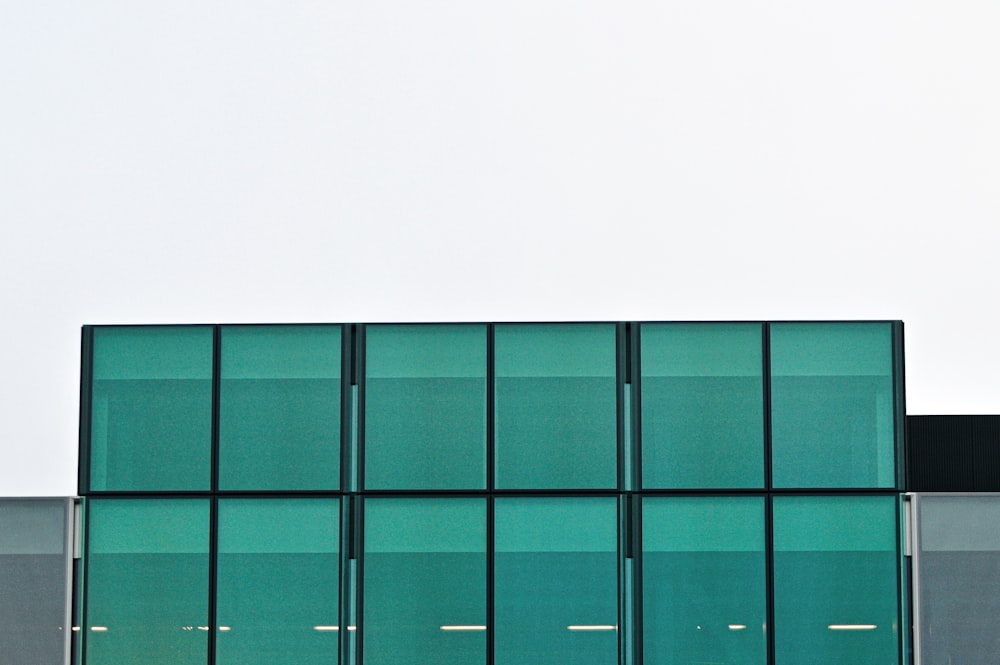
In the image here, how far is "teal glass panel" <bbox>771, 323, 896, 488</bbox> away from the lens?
2527 centimetres

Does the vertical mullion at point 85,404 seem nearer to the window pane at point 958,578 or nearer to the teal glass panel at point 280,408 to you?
the teal glass panel at point 280,408

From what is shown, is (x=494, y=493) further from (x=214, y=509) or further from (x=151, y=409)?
(x=151, y=409)

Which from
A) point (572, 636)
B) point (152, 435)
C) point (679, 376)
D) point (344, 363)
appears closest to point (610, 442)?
point (679, 376)

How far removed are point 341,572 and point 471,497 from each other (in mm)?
2838

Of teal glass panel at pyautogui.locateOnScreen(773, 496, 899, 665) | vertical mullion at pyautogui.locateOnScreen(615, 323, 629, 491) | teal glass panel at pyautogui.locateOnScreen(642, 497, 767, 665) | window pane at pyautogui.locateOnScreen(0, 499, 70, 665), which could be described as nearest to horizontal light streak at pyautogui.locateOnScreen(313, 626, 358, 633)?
window pane at pyautogui.locateOnScreen(0, 499, 70, 665)

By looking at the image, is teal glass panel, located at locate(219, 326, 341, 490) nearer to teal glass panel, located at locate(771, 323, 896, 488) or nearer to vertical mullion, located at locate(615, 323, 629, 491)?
vertical mullion, located at locate(615, 323, 629, 491)

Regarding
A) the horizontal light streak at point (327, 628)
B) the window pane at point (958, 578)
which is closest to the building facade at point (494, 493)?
the horizontal light streak at point (327, 628)

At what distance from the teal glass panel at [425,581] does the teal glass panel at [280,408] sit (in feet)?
5.07

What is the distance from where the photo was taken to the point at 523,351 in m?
25.5

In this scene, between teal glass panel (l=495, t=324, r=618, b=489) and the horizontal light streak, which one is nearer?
the horizontal light streak

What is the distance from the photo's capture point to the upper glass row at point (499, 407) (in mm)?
25281

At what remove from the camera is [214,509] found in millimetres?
25281

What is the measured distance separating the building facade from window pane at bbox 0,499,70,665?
0.60 meters

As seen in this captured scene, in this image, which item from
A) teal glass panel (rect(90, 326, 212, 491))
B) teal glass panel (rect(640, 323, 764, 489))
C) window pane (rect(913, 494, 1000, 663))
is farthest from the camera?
teal glass panel (rect(90, 326, 212, 491))
